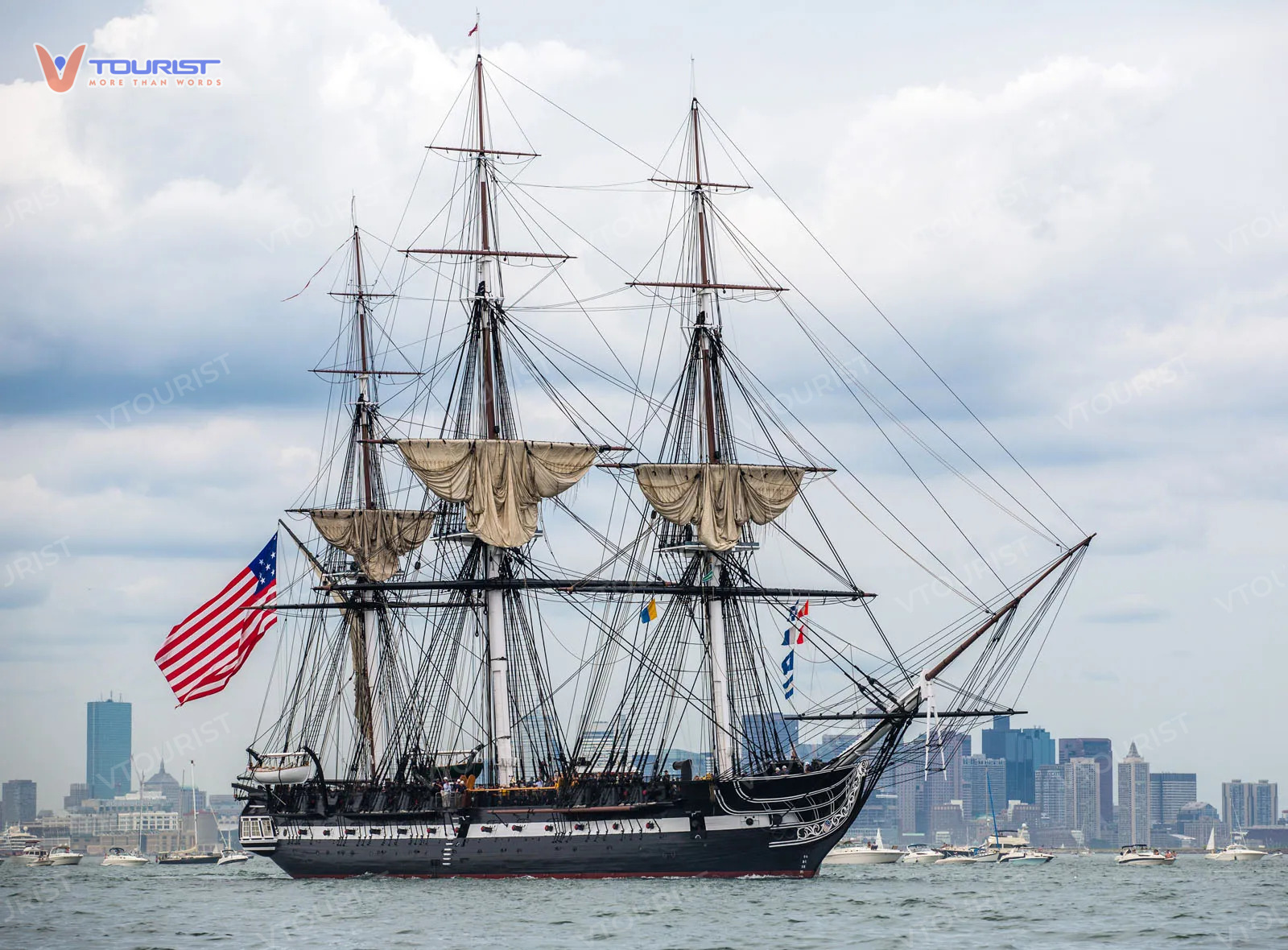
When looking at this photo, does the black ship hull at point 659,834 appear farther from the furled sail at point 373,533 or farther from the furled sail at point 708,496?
the furled sail at point 373,533

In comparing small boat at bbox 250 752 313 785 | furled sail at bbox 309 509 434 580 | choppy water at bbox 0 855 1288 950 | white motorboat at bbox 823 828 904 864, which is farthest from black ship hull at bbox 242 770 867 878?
white motorboat at bbox 823 828 904 864

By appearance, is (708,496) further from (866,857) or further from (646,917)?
(866,857)

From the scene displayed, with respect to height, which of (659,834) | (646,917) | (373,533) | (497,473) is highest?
(497,473)

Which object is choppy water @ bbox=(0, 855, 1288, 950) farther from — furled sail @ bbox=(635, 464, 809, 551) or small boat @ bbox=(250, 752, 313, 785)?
furled sail @ bbox=(635, 464, 809, 551)

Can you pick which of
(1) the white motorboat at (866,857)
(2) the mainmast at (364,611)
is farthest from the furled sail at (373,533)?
(1) the white motorboat at (866,857)

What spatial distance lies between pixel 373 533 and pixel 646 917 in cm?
4750

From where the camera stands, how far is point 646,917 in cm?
6562

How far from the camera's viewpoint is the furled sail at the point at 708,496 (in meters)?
89.6

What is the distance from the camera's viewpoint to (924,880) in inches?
4311

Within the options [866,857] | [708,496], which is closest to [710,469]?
[708,496]

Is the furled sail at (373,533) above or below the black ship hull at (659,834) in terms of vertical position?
above

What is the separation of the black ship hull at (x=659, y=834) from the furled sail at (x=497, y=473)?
587 inches

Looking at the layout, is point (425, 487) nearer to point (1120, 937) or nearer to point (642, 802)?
point (642, 802)

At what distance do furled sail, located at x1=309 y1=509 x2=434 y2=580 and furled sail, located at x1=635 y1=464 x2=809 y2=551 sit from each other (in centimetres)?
2234
